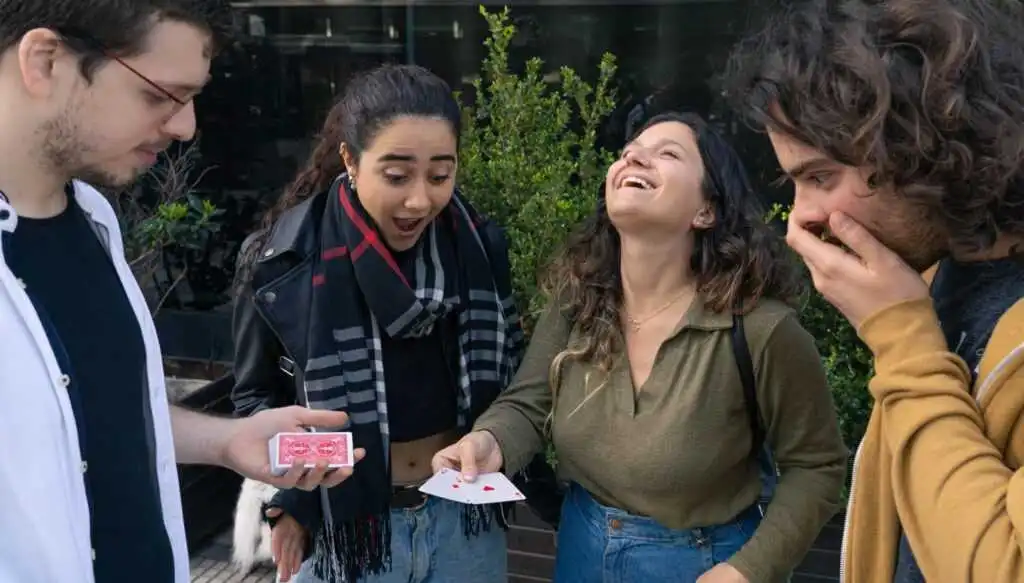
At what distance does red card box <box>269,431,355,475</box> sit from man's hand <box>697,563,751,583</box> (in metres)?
0.78

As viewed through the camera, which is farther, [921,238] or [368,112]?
[368,112]

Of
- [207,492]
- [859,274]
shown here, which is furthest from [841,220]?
[207,492]

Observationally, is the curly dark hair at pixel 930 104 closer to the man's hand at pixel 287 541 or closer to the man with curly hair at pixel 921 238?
the man with curly hair at pixel 921 238

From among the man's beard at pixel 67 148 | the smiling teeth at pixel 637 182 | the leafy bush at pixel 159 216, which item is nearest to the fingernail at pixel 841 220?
the smiling teeth at pixel 637 182

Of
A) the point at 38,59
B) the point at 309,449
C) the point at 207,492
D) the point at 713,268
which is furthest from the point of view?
the point at 207,492

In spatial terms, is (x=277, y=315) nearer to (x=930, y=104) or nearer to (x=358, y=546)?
(x=358, y=546)

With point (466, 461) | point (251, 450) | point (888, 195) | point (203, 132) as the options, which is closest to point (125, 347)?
point (251, 450)

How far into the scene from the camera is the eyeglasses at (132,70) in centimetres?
153

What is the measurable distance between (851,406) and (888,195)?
194cm

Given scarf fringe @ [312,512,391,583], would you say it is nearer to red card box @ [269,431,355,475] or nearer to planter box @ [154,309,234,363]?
red card box @ [269,431,355,475]

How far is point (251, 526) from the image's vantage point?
2.99 meters

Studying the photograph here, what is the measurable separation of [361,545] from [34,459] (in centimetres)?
101

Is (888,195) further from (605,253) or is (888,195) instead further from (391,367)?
(391,367)

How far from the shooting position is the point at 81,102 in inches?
60.8
